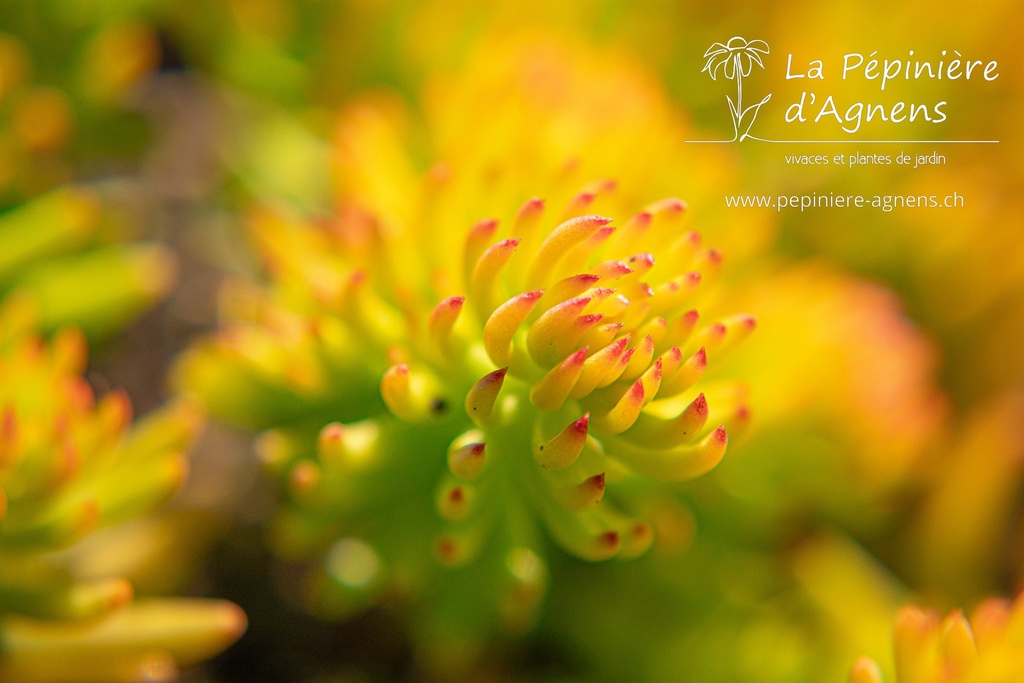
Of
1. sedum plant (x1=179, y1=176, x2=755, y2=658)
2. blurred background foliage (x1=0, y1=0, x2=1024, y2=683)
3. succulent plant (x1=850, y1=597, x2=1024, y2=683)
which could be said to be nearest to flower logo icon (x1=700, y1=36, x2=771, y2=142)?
blurred background foliage (x1=0, y1=0, x2=1024, y2=683)

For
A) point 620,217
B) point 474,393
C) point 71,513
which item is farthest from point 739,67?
point 71,513

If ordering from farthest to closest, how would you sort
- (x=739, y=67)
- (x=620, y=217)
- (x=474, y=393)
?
1. (x=739, y=67)
2. (x=620, y=217)
3. (x=474, y=393)

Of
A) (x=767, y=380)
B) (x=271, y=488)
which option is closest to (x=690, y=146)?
(x=767, y=380)

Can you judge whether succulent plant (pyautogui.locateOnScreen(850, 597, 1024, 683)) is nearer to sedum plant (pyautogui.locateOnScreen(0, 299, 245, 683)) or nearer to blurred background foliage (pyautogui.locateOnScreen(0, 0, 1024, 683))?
blurred background foliage (pyautogui.locateOnScreen(0, 0, 1024, 683))

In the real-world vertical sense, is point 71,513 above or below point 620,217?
below

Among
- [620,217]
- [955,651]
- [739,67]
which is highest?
[739,67]

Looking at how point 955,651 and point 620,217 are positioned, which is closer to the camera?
point 955,651

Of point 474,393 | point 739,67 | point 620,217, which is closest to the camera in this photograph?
point 474,393

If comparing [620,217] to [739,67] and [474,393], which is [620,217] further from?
[739,67]
